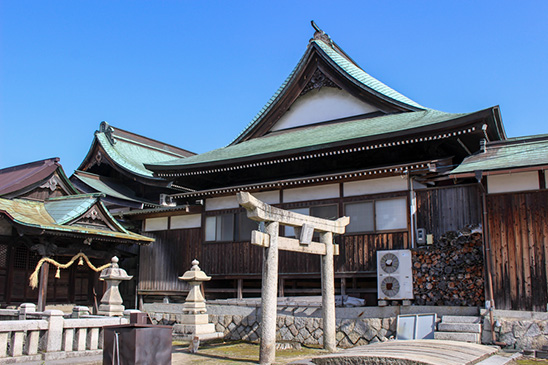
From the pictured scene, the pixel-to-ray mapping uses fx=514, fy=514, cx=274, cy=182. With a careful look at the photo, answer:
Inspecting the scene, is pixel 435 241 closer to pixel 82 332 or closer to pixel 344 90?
pixel 344 90

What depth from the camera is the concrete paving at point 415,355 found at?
24.5 ft

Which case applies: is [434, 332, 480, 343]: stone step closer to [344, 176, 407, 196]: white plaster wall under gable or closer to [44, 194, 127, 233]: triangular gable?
[344, 176, 407, 196]: white plaster wall under gable

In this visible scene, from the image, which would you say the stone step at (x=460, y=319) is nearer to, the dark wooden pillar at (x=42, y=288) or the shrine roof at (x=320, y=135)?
the shrine roof at (x=320, y=135)

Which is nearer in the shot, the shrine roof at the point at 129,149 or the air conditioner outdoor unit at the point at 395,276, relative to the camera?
the air conditioner outdoor unit at the point at 395,276

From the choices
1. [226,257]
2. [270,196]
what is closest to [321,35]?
[270,196]

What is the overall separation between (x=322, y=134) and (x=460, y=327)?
27.9 feet

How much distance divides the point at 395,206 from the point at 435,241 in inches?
62.4

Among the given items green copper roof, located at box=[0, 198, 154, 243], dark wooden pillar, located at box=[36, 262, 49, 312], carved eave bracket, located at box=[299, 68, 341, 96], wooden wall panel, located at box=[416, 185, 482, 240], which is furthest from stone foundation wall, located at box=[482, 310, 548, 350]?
dark wooden pillar, located at box=[36, 262, 49, 312]

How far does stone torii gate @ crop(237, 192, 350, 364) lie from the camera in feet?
35.4

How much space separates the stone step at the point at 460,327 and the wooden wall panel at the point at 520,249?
1088 millimetres

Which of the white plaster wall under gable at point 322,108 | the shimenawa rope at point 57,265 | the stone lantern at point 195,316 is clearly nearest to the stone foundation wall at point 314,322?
the stone lantern at point 195,316

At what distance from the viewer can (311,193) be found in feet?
55.3

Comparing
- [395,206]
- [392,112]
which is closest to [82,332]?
[395,206]

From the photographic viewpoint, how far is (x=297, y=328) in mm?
14922
